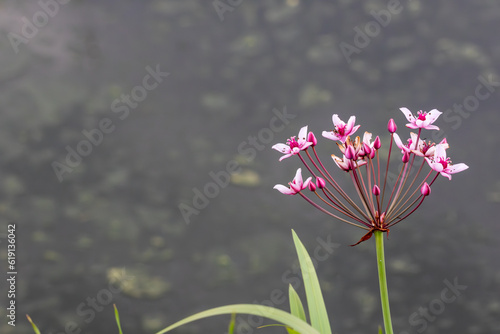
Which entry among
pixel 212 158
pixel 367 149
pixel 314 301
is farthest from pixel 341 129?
pixel 212 158

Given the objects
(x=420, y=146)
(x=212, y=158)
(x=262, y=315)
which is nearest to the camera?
(x=262, y=315)

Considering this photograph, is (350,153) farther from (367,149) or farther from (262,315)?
(262,315)

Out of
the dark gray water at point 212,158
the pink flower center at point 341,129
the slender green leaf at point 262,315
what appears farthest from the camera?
the dark gray water at point 212,158

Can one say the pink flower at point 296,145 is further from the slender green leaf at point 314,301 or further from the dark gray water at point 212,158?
the dark gray water at point 212,158

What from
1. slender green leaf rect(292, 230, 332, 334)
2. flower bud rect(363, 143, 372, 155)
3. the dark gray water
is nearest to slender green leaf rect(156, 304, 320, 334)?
slender green leaf rect(292, 230, 332, 334)

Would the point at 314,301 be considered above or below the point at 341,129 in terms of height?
below

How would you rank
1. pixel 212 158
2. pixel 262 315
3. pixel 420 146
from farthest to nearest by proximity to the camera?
pixel 212 158 < pixel 420 146 < pixel 262 315

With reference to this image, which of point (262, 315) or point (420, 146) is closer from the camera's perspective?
point (262, 315)

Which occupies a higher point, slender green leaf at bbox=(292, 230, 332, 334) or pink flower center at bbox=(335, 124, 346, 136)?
pink flower center at bbox=(335, 124, 346, 136)

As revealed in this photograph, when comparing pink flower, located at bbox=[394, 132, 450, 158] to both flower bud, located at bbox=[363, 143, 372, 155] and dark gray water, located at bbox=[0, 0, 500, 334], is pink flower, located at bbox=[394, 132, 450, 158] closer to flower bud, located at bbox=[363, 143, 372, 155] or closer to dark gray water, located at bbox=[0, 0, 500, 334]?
flower bud, located at bbox=[363, 143, 372, 155]

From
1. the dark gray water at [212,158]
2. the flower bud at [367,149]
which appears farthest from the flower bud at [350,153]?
the dark gray water at [212,158]

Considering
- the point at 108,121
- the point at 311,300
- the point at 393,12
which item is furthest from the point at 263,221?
the point at 311,300
